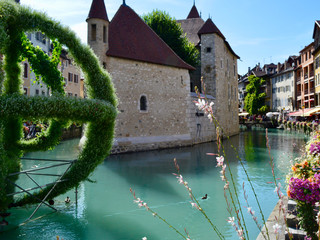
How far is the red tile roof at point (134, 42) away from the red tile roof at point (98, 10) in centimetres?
156

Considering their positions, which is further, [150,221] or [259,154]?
[259,154]

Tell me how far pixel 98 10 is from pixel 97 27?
95 centimetres

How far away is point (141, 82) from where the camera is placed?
18328 mm

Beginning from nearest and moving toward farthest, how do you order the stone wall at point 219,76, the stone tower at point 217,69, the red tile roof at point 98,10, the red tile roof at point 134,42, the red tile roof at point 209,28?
the red tile roof at point 98,10, the red tile roof at point 134,42, the red tile roof at point 209,28, the stone tower at point 217,69, the stone wall at point 219,76

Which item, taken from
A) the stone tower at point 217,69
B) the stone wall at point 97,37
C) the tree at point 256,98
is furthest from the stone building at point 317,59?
the stone wall at point 97,37

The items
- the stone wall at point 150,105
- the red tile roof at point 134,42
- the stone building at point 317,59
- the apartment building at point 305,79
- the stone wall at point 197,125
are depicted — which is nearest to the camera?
the stone wall at point 150,105

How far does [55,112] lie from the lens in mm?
5195

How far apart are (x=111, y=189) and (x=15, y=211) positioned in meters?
2.94

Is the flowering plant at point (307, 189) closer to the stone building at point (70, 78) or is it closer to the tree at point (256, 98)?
the stone building at point (70, 78)

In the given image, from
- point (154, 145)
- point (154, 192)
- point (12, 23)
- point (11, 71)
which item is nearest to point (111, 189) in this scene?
point (154, 192)

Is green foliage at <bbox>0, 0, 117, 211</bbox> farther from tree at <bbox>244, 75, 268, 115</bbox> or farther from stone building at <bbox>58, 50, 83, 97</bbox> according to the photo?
tree at <bbox>244, 75, 268, 115</bbox>

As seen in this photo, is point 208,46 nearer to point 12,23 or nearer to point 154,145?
point 154,145

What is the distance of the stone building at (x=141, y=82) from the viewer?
16.7 meters

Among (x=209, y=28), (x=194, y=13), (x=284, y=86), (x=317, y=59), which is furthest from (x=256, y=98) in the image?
(x=209, y=28)
